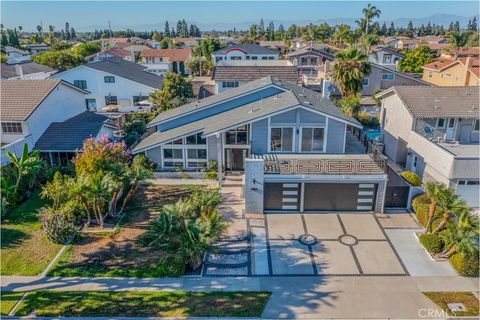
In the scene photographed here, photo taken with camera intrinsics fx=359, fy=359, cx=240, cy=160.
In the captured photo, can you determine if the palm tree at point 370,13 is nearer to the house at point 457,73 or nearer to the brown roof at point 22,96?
the house at point 457,73

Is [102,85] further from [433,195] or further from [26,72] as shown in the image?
[433,195]

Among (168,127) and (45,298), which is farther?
(168,127)

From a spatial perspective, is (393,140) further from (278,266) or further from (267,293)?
(267,293)

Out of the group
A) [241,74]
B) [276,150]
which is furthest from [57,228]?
[241,74]

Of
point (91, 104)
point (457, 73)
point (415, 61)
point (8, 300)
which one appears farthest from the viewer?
point (415, 61)

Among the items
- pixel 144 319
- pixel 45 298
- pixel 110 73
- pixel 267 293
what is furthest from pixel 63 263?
pixel 110 73

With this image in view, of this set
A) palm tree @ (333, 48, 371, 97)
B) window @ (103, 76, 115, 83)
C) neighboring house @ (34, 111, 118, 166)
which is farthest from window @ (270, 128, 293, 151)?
window @ (103, 76, 115, 83)

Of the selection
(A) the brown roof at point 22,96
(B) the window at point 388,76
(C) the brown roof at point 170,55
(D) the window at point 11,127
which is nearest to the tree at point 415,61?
(B) the window at point 388,76
